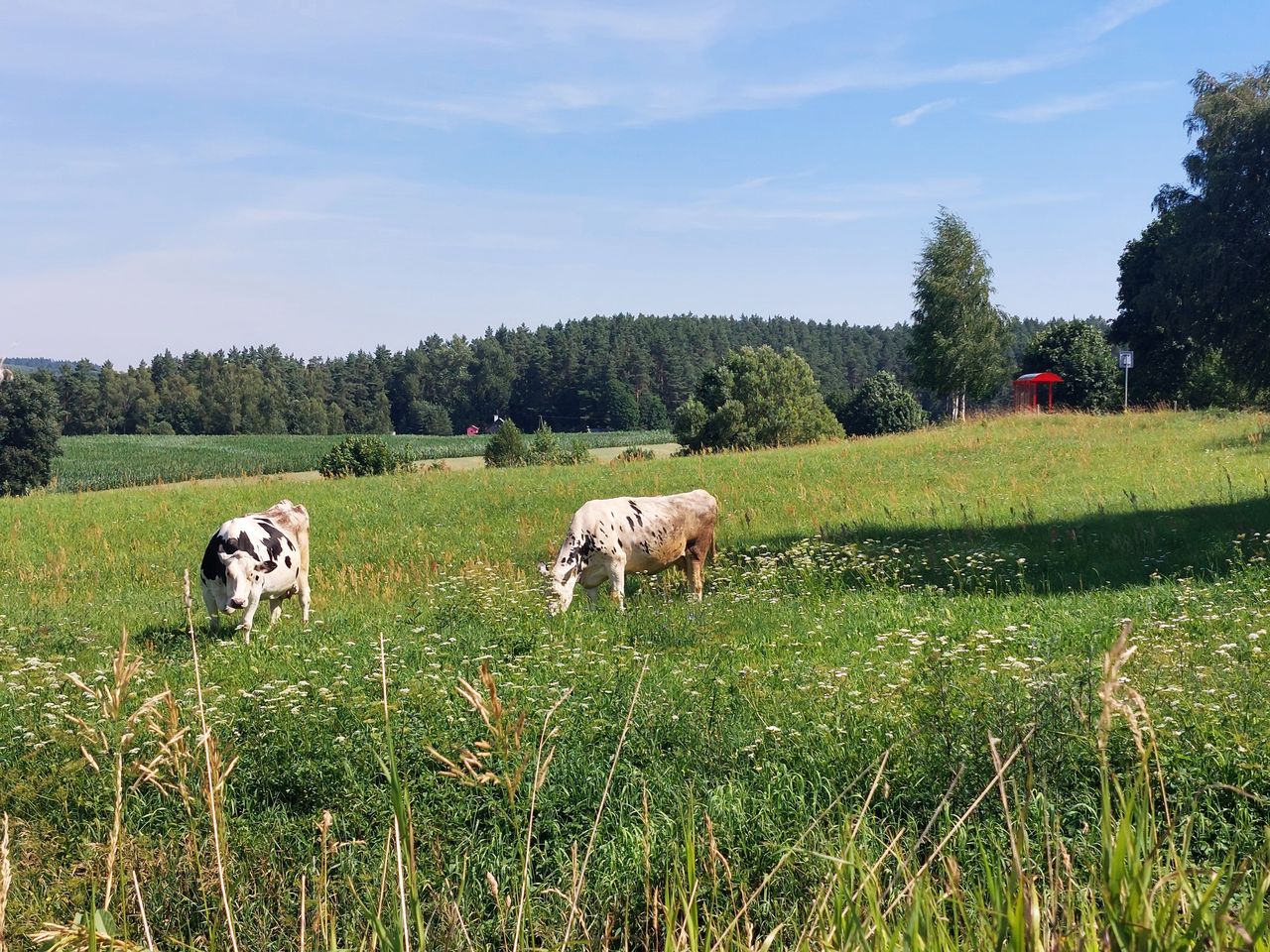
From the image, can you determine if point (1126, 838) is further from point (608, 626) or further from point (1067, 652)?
point (608, 626)

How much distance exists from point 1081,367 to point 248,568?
6547cm

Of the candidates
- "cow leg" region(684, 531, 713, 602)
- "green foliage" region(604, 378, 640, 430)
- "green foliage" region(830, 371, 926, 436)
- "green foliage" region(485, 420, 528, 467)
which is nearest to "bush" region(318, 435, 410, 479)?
"green foliage" region(485, 420, 528, 467)

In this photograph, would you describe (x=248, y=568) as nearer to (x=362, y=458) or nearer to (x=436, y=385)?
(x=362, y=458)

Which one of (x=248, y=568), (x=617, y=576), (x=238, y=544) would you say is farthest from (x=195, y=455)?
(x=617, y=576)

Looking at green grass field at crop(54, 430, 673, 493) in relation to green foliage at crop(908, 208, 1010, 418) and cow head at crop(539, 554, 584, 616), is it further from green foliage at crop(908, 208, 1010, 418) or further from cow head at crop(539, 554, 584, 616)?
cow head at crop(539, 554, 584, 616)

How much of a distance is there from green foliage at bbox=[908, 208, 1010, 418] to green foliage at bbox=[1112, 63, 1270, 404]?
4468 cm

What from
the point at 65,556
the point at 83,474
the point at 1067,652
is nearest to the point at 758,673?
the point at 1067,652

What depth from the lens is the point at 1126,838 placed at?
5.70 feet

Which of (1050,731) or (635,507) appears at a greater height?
(635,507)

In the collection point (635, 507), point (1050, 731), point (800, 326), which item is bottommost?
point (1050, 731)

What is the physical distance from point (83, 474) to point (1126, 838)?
84.4 meters

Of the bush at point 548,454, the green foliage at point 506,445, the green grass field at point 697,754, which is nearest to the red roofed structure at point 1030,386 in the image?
the bush at point 548,454

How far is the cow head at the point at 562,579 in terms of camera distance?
37.4 feet

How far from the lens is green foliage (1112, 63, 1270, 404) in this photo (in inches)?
660
